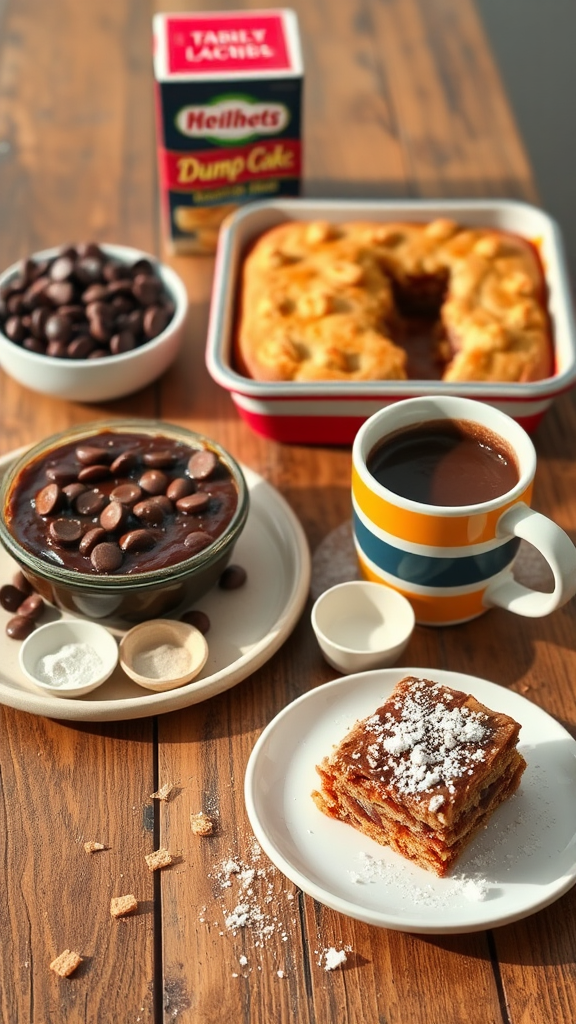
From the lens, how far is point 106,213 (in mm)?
2662

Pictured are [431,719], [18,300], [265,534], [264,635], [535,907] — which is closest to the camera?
[535,907]

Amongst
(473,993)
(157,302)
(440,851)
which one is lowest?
(473,993)

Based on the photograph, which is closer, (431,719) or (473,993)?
(473,993)

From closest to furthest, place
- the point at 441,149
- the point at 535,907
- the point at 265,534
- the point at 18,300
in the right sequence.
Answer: the point at 535,907, the point at 265,534, the point at 18,300, the point at 441,149

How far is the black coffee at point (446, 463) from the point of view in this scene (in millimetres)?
1614

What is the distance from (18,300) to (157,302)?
0.28 meters

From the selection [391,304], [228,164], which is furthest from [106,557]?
[228,164]

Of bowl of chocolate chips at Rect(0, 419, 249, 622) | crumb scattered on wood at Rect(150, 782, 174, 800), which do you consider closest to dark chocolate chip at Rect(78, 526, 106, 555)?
bowl of chocolate chips at Rect(0, 419, 249, 622)

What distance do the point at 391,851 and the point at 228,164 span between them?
5.27ft

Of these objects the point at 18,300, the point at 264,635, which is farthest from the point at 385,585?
the point at 18,300

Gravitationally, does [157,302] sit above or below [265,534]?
Answer: above

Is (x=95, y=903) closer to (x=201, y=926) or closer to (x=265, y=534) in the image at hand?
(x=201, y=926)

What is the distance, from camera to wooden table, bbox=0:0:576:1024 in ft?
4.25

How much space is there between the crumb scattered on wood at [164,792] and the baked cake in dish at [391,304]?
2.63 feet
